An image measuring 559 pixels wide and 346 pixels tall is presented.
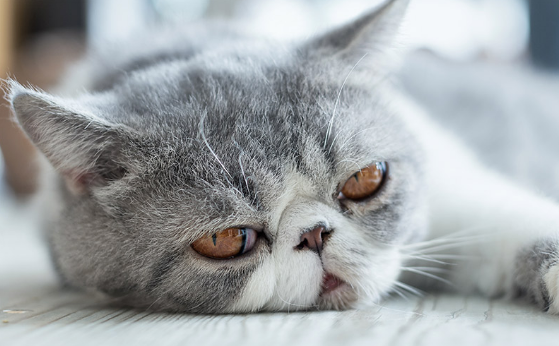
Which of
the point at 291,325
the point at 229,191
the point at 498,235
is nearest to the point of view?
the point at 291,325

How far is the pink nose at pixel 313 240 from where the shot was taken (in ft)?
3.92

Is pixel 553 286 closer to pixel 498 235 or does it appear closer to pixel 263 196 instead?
pixel 498 235

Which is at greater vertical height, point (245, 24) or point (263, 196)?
point (245, 24)

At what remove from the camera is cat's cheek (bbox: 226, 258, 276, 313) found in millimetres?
1171

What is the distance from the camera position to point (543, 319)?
3.34 ft

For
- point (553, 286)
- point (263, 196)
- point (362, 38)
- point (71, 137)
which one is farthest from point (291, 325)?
point (362, 38)

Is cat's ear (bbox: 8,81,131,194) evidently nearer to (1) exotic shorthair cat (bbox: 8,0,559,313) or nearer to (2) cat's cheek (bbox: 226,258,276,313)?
(1) exotic shorthair cat (bbox: 8,0,559,313)

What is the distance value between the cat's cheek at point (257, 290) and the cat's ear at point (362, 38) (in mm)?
634

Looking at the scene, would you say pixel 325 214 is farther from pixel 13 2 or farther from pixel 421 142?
pixel 13 2

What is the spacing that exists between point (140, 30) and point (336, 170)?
1430 millimetres

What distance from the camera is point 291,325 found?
1.01 meters

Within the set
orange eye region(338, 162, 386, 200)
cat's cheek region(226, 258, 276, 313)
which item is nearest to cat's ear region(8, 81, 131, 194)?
cat's cheek region(226, 258, 276, 313)

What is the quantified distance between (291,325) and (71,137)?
2.17ft

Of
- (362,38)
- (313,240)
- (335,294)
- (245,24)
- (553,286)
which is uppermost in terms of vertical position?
(245,24)
